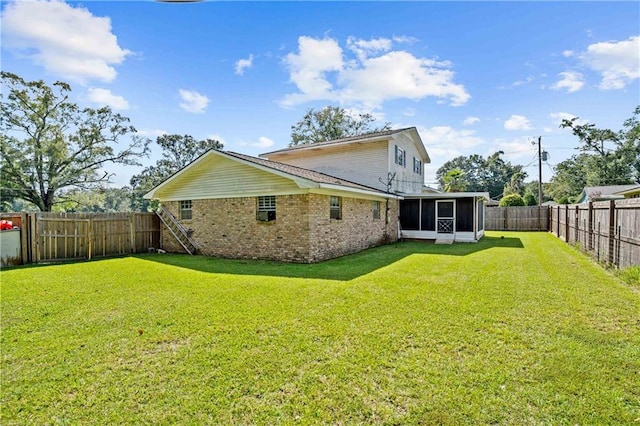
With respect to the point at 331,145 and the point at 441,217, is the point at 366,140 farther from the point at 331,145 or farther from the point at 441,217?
the point at 441,217

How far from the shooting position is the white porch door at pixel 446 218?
1582 cm

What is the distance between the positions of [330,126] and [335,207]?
939 inches

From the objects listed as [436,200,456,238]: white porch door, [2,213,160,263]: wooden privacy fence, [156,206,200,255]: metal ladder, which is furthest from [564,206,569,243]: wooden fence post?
[2,213,160,263]: wooden privacy fence

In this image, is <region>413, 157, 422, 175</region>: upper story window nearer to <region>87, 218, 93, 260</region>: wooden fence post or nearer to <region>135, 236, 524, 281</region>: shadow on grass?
<region>135, 236, 524, 281</region>: shadow on grass

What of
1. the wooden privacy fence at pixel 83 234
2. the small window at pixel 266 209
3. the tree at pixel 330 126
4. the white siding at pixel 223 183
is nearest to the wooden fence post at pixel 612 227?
the white siding at pixel 223 183

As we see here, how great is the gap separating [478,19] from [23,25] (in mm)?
9656

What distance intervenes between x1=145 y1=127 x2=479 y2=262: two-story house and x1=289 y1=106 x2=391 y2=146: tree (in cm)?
1745

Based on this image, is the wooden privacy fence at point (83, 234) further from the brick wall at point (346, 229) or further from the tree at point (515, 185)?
the tree at point (515, 185)

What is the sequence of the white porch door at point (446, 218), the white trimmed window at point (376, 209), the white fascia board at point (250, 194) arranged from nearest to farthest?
the white fascia board at point (250, 194) → the white trimmed window at point (376, 209) → the white porch door at point (446, 218)

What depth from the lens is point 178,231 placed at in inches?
518

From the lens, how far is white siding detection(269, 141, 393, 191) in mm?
15750

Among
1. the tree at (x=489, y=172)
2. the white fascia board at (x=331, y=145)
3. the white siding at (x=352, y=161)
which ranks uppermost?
the tree at (x=489, y=172)

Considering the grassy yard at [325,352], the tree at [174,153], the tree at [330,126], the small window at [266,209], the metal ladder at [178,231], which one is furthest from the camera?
the tree at [174,153]

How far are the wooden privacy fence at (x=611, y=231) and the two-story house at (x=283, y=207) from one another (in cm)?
509
